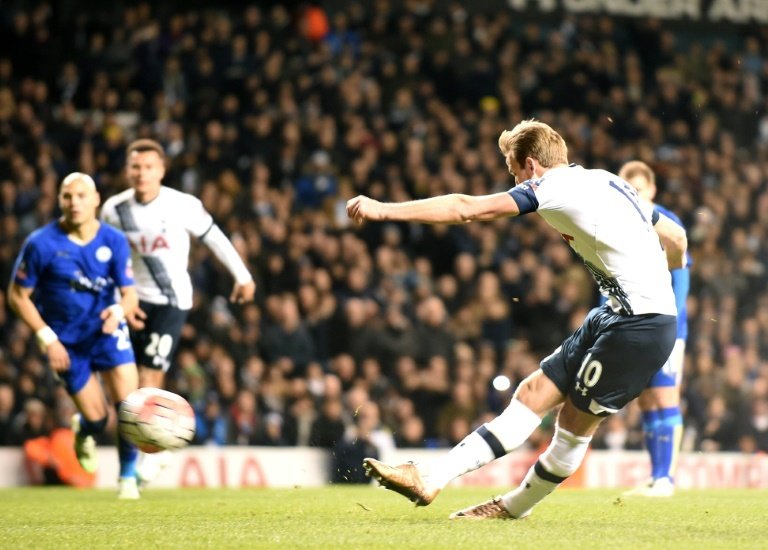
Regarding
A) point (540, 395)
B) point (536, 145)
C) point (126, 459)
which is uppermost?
point (536, 145)

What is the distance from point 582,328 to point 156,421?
95.7 inches

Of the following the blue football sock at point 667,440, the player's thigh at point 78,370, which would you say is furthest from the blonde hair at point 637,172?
the player's thigh at point 78,370

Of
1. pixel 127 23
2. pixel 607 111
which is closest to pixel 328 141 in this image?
pixel 127 23

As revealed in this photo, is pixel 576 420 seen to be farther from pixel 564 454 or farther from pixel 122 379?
pixel 122 379

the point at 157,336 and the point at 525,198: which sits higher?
the point at 525,198

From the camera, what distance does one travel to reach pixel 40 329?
862 centimetres

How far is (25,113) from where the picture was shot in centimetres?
1484

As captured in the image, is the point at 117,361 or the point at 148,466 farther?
the point at 148,466

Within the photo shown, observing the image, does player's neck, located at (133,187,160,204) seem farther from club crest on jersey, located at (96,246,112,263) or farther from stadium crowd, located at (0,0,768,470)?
stadium crowd, located at (0,0,768,470)

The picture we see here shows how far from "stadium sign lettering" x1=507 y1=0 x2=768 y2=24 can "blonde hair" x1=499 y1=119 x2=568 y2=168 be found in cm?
1425

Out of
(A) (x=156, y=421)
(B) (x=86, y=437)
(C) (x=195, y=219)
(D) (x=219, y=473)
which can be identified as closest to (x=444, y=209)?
(A) (x=156, y=421)

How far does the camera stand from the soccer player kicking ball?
19.6 feet

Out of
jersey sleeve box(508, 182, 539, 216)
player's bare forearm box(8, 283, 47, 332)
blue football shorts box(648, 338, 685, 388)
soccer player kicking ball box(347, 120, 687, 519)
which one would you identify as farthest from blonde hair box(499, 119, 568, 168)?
player's bare forearm box(8, 283, 47, 332)

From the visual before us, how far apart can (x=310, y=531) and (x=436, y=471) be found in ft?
2.26
